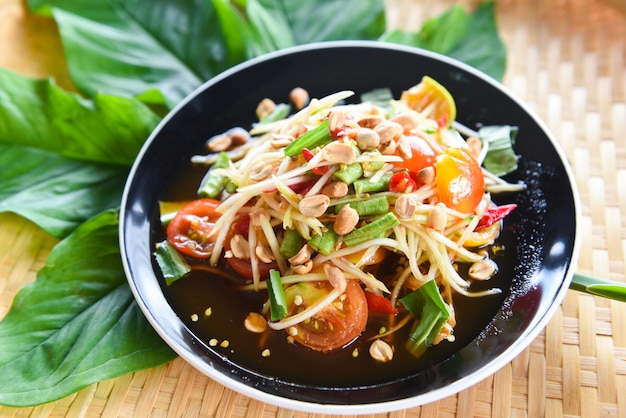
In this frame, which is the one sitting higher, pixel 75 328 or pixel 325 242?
pixel 325 242

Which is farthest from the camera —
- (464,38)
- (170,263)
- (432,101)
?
(464,38)

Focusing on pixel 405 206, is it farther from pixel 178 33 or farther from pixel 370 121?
pixel 178 33

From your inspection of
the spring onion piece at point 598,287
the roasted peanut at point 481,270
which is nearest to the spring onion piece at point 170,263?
the roasted peanut at point 481,270

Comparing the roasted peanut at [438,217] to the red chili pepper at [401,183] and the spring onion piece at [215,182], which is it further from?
the spring onion piece at [215,182]

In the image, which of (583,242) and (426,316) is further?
(583,242)

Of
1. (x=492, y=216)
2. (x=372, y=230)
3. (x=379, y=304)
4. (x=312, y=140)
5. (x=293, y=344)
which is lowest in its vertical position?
(x=293, y=344)

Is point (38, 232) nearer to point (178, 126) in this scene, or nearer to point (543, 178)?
point (178, 126)

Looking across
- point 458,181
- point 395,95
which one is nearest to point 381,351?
point 458,181

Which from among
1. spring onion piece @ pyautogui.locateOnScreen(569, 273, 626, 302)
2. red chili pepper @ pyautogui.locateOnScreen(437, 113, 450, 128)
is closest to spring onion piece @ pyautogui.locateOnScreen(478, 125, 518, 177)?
red chili pepper @ pyautogui.locateOnScreen(437, 113, 450, 128)
